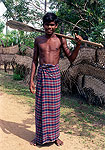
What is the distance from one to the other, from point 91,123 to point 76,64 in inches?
74.4

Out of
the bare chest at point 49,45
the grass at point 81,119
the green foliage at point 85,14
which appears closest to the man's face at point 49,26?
the bare chest at point 49,45

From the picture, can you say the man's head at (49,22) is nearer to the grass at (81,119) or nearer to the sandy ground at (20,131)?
the sandy ground at (20,131)

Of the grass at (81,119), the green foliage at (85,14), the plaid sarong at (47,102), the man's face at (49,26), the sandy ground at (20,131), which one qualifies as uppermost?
the green foliage at (85,14)

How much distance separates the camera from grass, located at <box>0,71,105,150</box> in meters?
3.31

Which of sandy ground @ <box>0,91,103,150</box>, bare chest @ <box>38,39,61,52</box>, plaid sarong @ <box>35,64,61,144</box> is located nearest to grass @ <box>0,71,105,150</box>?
sandy ground @ <box>0,91,103,150</box>

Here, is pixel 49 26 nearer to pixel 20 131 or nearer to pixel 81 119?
pixel 20 131

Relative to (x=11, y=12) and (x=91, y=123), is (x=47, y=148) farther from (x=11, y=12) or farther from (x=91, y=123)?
(x=11, y=12)

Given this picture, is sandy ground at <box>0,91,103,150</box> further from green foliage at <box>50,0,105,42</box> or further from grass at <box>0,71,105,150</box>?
green foliage at <box>50,0,105,42</box>

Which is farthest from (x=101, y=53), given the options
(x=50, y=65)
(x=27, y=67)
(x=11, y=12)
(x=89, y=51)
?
(x=11, y=12)

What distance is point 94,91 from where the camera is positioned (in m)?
4.69

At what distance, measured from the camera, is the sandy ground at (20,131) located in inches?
112

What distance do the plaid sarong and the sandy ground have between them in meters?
0.27

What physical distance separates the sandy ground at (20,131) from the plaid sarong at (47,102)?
27 centimetres

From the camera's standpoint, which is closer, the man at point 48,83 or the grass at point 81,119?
the man at point 48,83
